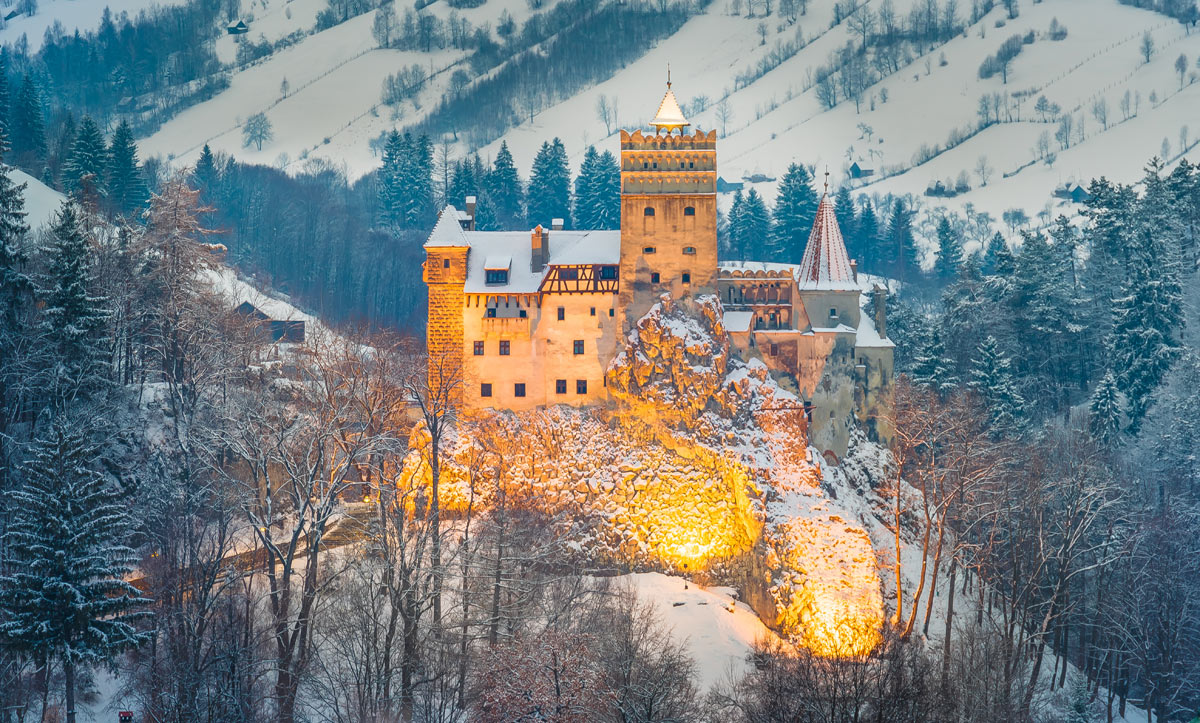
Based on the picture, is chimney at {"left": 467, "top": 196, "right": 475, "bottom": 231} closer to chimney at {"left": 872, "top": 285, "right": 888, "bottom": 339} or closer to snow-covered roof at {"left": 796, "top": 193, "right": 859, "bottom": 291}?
snow-covered roof at {"left": 796, "top": 193, "right": 859, "bottom": 291}

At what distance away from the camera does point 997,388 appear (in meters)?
74.2

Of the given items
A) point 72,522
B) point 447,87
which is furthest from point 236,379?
point 447,87

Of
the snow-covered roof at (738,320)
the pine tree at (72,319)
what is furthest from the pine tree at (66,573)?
the snow-covered roof at (738,320)

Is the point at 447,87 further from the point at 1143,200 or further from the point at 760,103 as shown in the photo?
the point at 1143,200

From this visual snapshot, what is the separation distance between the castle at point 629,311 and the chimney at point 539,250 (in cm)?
8

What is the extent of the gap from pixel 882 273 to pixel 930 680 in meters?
58.8

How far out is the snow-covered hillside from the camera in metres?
120

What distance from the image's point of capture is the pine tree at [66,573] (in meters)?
45.0

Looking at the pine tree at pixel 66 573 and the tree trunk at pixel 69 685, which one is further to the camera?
the pine tree at pixel 66 573

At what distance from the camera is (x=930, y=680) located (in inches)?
2036

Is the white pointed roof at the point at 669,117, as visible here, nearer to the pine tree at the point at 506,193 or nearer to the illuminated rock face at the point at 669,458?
the illuminated rock face at the point at 669,458

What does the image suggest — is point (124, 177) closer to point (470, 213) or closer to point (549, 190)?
point (470, 213)

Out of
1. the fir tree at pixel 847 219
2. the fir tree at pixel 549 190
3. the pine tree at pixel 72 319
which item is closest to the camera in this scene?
the pine tree at pixel 72 319

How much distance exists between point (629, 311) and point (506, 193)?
3612 cm
